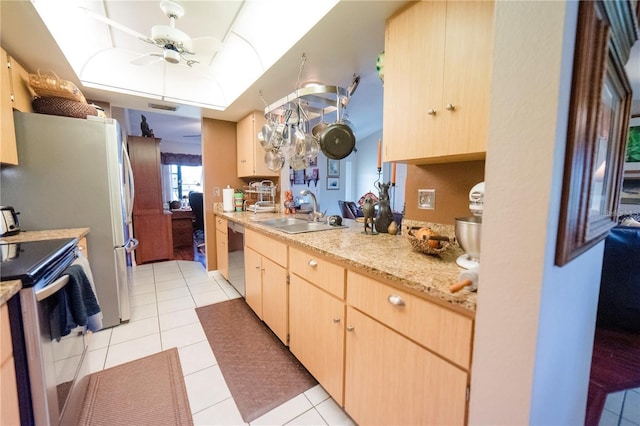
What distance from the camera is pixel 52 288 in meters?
0.97

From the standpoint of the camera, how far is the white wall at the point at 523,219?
0.52 metres

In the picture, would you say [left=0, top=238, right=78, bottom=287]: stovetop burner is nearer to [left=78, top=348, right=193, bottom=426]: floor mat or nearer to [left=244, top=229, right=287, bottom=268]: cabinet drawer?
[left=78, top=348, right=193, bottom=426]: floor mat

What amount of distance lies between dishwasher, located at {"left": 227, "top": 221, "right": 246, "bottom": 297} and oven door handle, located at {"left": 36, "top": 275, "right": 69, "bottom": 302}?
1.35m

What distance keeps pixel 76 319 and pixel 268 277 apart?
40.4 inches

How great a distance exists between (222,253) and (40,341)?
2.18m

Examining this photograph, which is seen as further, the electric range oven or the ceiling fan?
the ceiling fan

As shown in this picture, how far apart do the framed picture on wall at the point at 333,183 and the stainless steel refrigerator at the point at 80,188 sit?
5.11 metres

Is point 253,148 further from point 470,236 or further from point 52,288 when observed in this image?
point 470,236

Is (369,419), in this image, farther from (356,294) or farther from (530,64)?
(530,64)

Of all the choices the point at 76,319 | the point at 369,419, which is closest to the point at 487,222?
the point at 369,419

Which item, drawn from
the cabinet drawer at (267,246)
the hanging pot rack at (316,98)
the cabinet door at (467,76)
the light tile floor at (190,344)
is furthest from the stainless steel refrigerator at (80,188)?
the cabinet door at (467,76)

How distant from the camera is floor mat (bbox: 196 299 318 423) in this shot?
1.40m

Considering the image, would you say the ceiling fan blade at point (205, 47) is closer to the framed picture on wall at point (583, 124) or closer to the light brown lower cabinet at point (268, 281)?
the light brown lower cabinet at point (268, 281)

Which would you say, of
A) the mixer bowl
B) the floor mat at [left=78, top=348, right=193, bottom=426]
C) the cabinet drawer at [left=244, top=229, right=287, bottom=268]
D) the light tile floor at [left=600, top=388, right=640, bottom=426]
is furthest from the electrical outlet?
the floor mat at [left=78, top=348, right=193, bottom=426]
